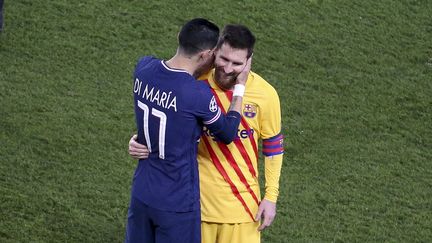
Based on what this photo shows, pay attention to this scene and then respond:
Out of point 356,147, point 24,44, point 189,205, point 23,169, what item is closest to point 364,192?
point 356,147

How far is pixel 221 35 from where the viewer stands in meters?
4.68

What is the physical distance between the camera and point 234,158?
189 inches

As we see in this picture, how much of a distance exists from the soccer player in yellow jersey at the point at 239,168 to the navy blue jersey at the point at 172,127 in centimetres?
21

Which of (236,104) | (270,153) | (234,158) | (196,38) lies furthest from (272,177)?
(196,38)

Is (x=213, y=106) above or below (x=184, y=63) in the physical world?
below

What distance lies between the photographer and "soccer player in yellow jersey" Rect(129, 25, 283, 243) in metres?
4.77

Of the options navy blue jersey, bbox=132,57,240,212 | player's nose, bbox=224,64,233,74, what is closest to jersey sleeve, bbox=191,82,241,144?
navy blue jersey, bbox=132,57,240,212

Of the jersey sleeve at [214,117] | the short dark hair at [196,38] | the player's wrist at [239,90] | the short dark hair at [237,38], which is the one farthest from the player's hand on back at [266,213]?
the short dark hair at [196,38]

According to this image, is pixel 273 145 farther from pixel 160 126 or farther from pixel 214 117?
pixel 160 126

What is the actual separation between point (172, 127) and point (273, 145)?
66 centimetres

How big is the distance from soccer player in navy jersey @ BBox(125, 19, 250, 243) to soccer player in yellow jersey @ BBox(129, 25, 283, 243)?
181 millimetres

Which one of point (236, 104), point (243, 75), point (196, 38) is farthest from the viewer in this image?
point (243, 75)

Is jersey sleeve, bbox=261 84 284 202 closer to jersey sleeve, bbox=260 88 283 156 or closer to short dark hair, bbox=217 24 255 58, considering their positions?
jersey sleeve, bbox=260 88 283 156

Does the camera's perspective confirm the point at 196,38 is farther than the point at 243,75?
No
